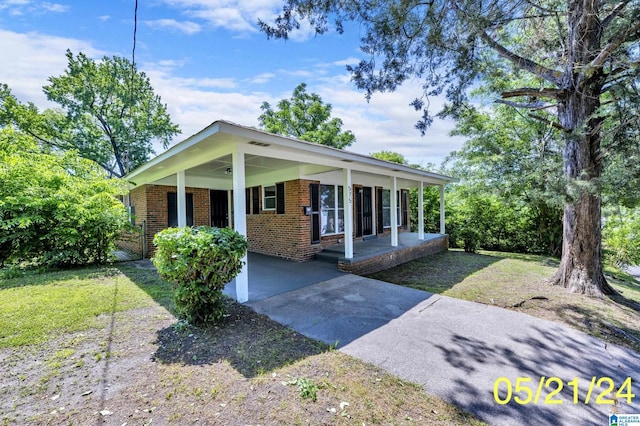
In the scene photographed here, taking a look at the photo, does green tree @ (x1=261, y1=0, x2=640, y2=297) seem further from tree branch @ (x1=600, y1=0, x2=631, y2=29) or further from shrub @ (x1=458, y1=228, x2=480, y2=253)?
shrub @ (x1=458, y1=228, x2=480, y2=253)

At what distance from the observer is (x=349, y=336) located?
3584 millimetres

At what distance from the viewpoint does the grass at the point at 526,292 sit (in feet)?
14.0

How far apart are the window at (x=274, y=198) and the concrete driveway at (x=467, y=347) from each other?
4.09 metres

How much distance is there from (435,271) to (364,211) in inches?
149

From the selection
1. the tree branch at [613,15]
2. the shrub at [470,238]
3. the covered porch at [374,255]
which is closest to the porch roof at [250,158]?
the covered porch at [374,255]

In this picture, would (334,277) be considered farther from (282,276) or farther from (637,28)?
(637,28)

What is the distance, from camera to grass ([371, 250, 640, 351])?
427 centimetres

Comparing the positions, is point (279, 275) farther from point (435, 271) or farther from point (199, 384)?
point (435, 271)

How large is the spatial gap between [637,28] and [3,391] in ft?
29.3

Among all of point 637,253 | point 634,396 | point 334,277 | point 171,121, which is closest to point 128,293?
point 334,277

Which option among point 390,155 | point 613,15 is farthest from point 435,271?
point 390,155

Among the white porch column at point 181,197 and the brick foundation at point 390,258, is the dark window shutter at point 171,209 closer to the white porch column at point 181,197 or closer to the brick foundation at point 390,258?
the white porch column at point 181,197

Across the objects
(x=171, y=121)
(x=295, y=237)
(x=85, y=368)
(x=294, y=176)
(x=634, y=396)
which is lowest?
(x=634, y=396)
